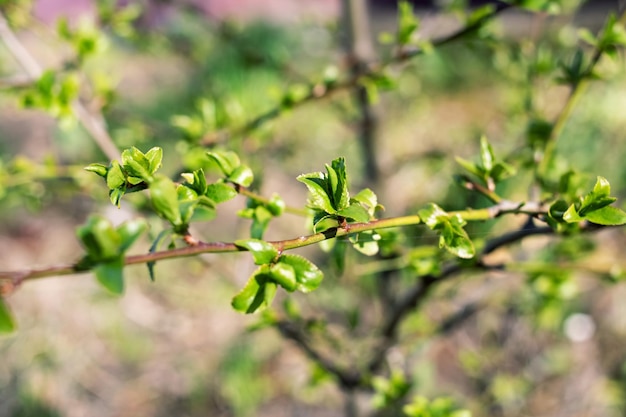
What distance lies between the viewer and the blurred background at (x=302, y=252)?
1.00 metres

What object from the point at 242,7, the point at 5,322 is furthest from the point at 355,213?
the point at 242,7

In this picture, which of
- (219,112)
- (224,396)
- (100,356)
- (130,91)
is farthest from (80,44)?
(130,91)

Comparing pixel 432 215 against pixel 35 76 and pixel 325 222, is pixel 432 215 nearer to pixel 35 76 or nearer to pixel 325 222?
pixel 325 222

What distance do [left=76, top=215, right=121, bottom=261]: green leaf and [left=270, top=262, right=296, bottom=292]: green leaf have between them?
0.11m

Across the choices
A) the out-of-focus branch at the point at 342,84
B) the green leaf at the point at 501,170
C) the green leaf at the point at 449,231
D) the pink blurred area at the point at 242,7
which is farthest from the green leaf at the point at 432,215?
the pink blurred area at the point at 242,7

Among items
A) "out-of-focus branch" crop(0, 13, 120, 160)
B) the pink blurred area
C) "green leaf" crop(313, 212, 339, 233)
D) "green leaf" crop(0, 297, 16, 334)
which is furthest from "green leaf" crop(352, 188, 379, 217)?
the pink blurred area

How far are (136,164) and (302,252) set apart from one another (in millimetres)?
1622

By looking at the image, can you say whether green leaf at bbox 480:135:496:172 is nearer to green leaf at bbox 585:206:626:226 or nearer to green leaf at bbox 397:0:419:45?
green leaf at bbox 585:206:626:226

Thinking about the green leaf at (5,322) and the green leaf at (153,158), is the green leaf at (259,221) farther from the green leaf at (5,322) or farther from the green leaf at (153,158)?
the green leaf at (5,322)

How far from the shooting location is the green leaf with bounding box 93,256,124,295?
0.34 m

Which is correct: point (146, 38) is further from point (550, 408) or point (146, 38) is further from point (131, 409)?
point (550, 408)

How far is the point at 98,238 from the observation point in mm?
341

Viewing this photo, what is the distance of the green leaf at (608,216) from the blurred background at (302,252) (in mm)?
172

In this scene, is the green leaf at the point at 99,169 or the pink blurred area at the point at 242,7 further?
the pink blurred area at the point at 242,7
